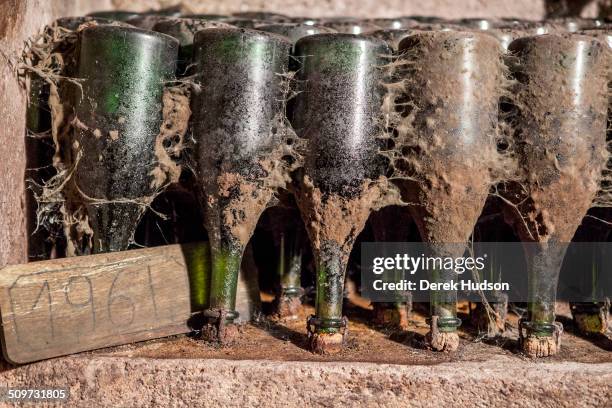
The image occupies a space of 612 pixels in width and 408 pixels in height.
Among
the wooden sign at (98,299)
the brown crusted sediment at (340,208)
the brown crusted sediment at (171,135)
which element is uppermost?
the brown crusted sediment at (171,135)

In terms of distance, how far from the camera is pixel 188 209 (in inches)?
115

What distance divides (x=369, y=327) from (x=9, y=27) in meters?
1.71

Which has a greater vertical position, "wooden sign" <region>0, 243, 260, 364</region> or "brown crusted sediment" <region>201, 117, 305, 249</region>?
"brown crusted sediment" <region>201, 117, 305, 249</region>

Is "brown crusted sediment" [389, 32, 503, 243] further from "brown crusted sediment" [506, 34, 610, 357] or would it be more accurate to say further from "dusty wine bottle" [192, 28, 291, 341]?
"dusty wine bottle" [192, 28, 291, 341]

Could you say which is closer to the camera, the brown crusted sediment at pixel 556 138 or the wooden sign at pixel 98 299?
the wooden sign at pixel 98 299

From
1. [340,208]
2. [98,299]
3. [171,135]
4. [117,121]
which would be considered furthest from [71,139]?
[340,208]

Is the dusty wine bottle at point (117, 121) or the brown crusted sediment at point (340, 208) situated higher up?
the dusty wine bottle at point (117, 121)

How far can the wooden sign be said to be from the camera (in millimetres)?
2143

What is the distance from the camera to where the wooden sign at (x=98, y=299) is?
2143 mm

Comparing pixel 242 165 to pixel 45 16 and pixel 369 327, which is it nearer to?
pixel 369 327

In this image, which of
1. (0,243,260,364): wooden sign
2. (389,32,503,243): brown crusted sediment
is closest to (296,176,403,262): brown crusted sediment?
(389,32,503,243): brown crusted sediment

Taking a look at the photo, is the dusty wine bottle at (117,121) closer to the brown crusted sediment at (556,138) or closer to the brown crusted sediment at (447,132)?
the brown crusted sediment at (447,132)

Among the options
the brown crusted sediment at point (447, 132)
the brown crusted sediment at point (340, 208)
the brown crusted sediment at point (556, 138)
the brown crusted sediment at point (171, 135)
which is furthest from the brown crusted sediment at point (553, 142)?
the brown crusted sediment at point (171, 135)

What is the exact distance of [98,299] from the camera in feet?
7.47
